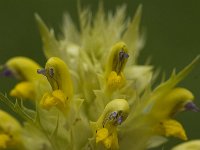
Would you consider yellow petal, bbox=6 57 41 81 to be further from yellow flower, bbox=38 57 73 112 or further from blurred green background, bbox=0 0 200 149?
blurred green background, bbox=0 0 200 149

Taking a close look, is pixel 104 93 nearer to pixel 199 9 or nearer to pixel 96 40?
pixel 96 40

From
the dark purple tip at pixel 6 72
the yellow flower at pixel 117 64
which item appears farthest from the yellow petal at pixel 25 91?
the yellow flower at pixel 117 64

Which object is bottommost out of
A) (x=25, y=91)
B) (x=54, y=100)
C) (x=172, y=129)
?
(x=172, y=129)

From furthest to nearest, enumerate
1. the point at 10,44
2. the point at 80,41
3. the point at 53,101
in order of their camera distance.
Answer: the point at 10,44
the point at 80,41
the point at 53,101

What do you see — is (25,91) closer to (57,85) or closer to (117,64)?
(57,85)

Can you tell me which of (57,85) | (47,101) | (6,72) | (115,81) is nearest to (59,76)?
(57,85)

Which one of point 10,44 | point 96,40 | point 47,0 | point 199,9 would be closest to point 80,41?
point 96,40

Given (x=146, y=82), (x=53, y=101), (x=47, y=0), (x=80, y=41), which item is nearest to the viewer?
(x=53, y=101)
